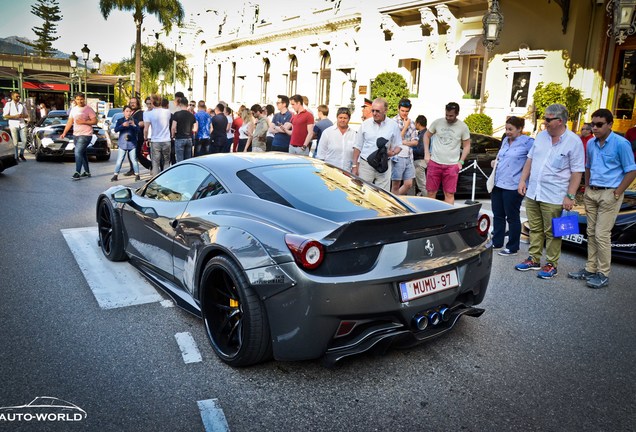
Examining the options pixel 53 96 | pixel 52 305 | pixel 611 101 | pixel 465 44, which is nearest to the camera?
pixel 52 305

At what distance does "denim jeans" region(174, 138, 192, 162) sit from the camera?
1167 cm

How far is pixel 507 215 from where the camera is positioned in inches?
277

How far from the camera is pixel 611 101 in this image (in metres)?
17.9

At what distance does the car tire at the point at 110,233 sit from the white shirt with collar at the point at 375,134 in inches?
131

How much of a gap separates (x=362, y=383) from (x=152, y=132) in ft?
30.7

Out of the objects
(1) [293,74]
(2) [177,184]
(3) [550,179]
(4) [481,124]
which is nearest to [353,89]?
(1) [293,74]

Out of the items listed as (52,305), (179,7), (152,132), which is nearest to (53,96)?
(179,7)

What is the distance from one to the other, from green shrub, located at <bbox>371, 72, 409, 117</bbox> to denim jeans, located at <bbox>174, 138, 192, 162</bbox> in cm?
1566

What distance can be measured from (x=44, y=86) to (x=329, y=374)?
59.4 metres

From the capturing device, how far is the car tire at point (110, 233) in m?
5.39

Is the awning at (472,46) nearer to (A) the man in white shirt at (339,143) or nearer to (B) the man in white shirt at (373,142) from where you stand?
(A) the man in white shirt at (339,143)

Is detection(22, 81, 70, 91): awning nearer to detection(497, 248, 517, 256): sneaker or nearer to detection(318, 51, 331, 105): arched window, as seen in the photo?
detection(318, 51, 331, 105): arched window

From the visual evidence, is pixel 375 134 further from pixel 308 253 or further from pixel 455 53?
pixel 455 53

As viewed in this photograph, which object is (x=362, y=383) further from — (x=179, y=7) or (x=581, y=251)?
(x=179, y=7)
